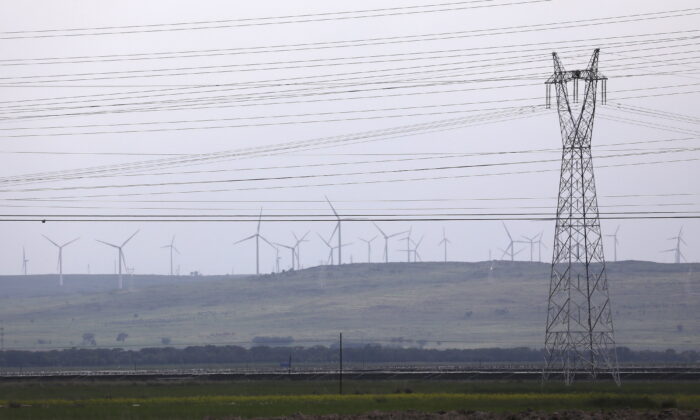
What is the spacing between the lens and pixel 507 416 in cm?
5500

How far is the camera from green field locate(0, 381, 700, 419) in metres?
63.7

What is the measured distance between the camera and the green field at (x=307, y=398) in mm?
63688

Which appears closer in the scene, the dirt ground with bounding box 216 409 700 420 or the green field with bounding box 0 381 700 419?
the dirt ground with bounding box 216 409 700 420

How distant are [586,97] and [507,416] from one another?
33.7 m

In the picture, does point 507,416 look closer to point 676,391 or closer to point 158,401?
point 158,401

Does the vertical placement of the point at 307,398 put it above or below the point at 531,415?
below

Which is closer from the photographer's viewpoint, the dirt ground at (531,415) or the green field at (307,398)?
the dirt ground at (531,415)

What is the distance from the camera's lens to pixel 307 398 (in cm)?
7531

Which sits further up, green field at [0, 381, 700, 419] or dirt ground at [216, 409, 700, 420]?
dirt ground at [216, 409, 700, 420]

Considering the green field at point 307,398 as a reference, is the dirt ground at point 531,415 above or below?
above

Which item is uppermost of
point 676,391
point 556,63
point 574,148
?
point 556,63

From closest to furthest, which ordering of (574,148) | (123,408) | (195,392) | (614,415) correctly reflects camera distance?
(614,415) < (123,408) < (574,148) < (195,392)

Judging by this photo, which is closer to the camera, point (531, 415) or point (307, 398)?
point (531, 415)

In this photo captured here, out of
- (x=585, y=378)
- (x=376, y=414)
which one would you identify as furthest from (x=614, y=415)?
(x=585, y=378)
